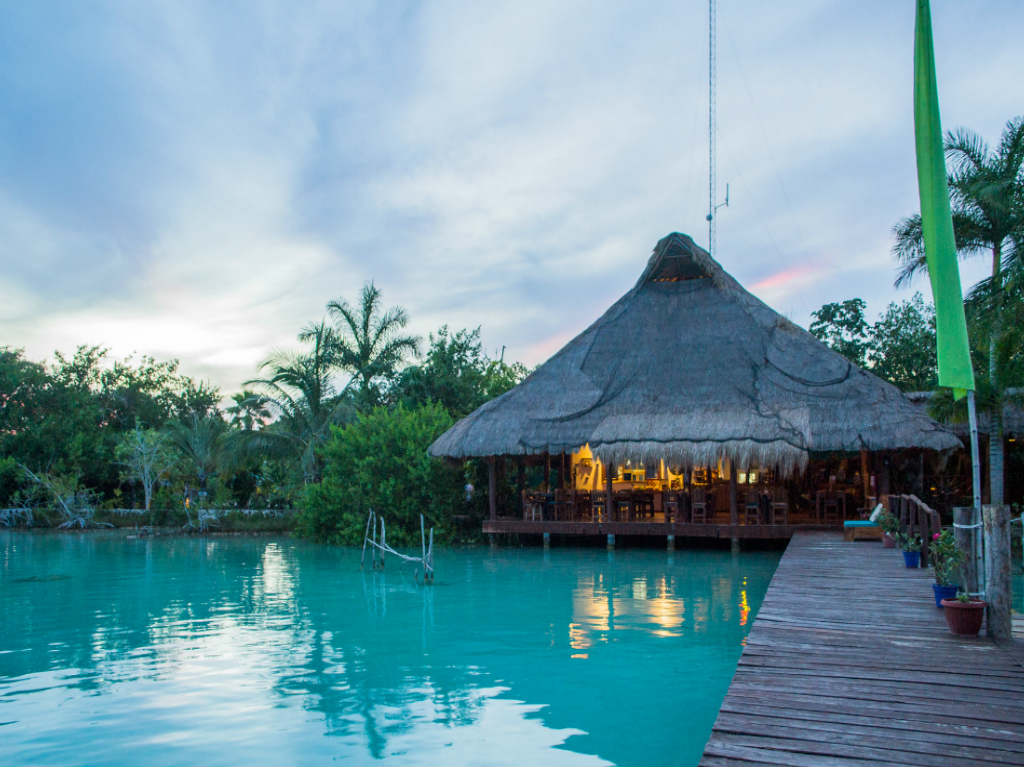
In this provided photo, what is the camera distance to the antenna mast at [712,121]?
2056 centimetres

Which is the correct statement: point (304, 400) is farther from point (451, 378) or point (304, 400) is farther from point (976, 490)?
point (976, 490)

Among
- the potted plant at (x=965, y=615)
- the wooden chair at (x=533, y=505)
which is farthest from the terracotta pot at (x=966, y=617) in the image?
the wooden chair at (x=533, y=505)

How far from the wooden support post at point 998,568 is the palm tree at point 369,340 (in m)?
18.6

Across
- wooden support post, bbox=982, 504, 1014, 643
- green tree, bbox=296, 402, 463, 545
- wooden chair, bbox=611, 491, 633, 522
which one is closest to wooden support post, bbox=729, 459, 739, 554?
wooden chair, bbox=611, 491, 633, 522

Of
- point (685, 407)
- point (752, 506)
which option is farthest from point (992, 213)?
point (752, 506)

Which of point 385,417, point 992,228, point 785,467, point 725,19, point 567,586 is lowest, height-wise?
point 567,586

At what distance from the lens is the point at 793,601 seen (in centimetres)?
750

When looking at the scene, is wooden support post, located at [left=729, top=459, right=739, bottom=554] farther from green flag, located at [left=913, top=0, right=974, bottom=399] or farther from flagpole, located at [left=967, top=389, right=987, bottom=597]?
green flag, located at [left=913, top=0, right=974, bottom=399]

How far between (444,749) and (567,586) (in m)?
6.97

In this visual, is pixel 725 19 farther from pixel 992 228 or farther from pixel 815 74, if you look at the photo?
pixel 992 228

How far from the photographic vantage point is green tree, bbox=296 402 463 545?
1828cm

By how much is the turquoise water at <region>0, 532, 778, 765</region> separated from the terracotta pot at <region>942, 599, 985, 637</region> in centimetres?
183

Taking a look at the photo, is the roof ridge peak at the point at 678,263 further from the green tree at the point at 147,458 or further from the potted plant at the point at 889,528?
the green tree at the point at 147,458

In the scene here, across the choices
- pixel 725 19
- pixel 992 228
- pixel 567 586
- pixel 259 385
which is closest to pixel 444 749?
pixel 567 586
